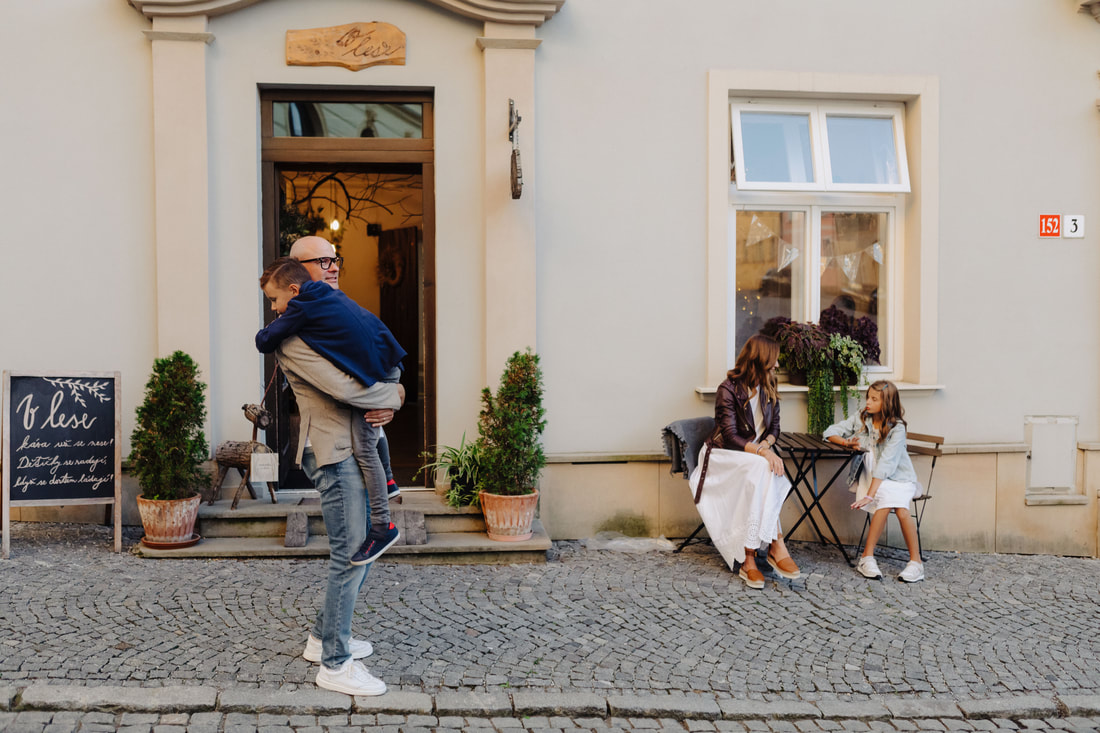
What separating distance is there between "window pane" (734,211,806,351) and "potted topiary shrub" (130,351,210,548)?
4.02 meters

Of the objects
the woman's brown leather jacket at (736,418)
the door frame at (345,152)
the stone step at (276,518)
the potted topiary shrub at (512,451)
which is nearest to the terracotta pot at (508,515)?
the potted topiary shrub at (512,451)

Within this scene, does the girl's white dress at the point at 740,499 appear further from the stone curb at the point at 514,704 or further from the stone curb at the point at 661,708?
the stone curb at the point at 661,708

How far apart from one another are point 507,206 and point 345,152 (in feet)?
4.14

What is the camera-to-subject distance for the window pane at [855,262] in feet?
24.0

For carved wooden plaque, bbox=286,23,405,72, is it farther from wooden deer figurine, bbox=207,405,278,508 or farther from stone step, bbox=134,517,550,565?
stone step, bbox=134,517,550,565

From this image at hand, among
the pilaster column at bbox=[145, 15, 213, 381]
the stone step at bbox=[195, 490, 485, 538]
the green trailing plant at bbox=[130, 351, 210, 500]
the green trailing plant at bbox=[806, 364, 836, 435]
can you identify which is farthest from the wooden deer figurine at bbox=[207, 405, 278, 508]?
the green trailing plant at bbox=[806, 364, 836, 435]

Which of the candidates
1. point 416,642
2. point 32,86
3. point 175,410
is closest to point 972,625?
point 416,642

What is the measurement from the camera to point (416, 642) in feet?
14.9

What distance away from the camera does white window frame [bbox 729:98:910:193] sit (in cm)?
700

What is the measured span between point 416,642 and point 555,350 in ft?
8.94

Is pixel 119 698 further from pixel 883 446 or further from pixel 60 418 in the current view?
pixel 883 446

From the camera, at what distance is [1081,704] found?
4.12 metres

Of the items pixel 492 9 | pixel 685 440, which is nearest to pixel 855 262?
pixel 685 440

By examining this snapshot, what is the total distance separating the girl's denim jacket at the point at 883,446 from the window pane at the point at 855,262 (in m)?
1.24
